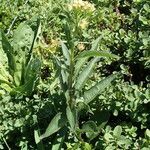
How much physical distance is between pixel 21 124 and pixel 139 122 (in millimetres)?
948

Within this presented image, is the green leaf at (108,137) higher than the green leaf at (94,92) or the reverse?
the reverse

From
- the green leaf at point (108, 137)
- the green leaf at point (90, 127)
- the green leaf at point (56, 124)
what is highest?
the green leaf at point (56, 124)

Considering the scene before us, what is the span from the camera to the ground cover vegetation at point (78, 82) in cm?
300

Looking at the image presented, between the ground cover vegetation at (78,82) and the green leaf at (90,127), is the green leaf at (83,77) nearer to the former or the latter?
the ground cover vegetation at (78,82)

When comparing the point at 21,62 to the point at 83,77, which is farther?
the point at 21,62

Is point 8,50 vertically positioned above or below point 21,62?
above

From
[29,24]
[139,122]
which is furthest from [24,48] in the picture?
[139,122]

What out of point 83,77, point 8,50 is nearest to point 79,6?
point 83,77

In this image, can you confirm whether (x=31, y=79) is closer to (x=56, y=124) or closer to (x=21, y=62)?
(x=21, y=62)

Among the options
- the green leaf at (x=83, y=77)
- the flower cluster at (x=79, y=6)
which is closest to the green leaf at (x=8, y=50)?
the green leaf at (x=83, y=77)

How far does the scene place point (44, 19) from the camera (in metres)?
4.62

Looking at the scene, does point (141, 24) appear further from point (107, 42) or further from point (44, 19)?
point (44, 19)

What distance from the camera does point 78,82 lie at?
3.10 m

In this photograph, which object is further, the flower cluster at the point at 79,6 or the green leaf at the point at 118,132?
the green leaf at the point at 118,132
